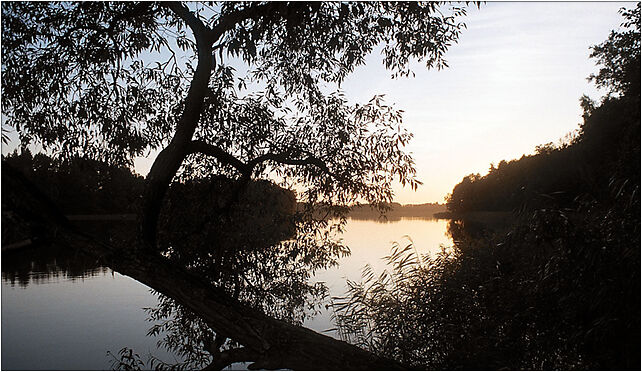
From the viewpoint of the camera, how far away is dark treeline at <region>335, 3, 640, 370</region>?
11.8ft

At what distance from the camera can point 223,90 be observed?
4996mm

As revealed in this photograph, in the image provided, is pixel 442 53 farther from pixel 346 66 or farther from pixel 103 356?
pixel 103 356

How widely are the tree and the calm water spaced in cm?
145

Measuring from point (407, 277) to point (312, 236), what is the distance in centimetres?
111

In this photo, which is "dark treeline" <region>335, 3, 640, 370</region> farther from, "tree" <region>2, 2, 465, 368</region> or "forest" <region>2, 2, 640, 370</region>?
"tree" <region>2, 2, 465, 368</region>

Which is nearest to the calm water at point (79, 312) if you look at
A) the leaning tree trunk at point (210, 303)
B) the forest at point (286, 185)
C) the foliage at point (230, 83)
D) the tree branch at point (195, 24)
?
the forest at point (286, 185)

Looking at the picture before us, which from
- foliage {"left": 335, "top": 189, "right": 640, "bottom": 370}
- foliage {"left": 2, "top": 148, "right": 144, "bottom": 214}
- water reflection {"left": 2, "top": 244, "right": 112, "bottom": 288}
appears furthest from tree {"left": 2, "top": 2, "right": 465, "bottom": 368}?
water reflection {"left": 2, "top": 244, "right": 112, "bottom": 288}

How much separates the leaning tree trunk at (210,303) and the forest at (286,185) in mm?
15

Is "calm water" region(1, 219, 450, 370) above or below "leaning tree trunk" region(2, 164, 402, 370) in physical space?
below

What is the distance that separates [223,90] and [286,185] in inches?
46.0

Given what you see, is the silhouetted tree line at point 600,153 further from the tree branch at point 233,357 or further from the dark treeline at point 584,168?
the tree branch at point 233,357

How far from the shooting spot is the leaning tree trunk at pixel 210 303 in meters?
3.04

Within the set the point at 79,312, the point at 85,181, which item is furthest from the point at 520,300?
the point at 79,312

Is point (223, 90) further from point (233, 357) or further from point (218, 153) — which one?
point (233, 357)
